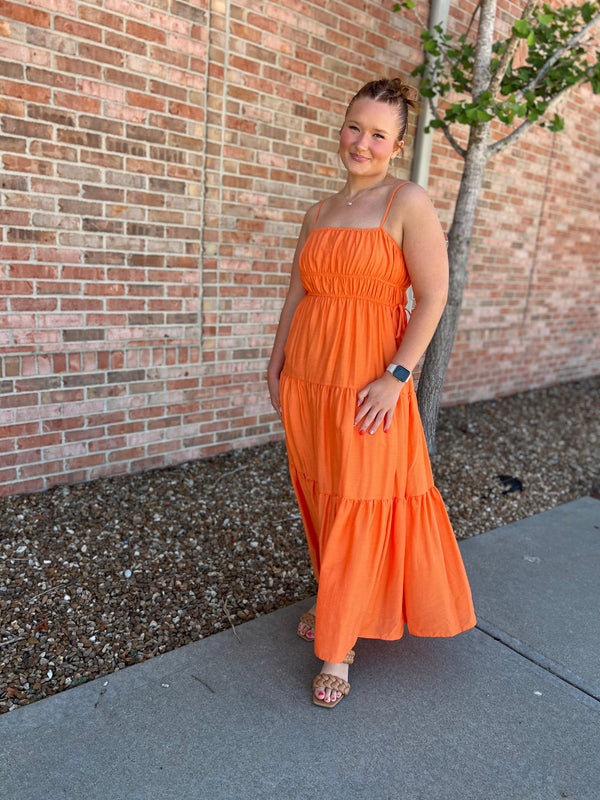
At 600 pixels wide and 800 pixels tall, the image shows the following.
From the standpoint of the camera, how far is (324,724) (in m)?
2.02

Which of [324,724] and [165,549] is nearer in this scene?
[324,724]

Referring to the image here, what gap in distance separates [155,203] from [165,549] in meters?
1.86

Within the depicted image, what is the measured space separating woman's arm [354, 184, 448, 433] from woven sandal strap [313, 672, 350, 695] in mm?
859

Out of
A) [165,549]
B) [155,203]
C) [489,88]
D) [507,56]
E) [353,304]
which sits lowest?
[165,549]

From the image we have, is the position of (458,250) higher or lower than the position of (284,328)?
higher

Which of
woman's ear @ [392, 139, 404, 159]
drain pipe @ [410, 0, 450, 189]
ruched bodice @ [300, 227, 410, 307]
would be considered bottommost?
ruched bodice @ [300, 227, 410, 307]

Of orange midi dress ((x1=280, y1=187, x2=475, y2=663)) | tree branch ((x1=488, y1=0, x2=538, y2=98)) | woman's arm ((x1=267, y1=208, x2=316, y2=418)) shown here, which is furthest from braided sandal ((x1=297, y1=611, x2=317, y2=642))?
tree branch ((x1=488, y1=0, x2=538, y2=98))

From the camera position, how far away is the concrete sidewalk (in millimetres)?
1777

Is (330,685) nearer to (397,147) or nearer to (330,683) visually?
(330,683)

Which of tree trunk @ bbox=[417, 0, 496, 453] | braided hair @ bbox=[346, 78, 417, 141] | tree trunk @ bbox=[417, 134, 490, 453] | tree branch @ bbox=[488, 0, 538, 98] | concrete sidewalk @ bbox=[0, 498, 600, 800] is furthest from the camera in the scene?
tree trunk @ bbox=[417, 134, 490, 453]

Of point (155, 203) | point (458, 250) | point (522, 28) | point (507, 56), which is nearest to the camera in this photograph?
point (522, 28)

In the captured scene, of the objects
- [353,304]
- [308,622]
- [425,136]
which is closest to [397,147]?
[353,304]

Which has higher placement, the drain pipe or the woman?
the drain pipe

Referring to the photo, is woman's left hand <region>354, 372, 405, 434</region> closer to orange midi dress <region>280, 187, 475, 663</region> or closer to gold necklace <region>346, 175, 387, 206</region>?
orange midi dress <region>280, 187, 475, 663</region>
